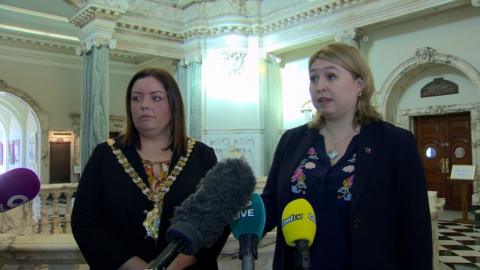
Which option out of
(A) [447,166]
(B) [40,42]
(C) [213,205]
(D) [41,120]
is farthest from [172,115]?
(D) [41,120]

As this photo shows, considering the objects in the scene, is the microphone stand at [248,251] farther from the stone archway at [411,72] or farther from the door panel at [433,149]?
the door panel at [433,149]

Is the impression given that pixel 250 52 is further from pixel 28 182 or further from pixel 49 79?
pixel 28 182

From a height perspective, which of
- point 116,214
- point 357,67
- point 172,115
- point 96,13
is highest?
point 96,13

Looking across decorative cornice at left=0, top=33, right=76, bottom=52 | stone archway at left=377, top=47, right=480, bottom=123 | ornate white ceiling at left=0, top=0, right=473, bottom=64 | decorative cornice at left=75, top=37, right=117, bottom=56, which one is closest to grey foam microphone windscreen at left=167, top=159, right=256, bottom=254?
stone archway at left=377, top=47, right=480, bottom=123

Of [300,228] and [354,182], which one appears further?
[354,182]

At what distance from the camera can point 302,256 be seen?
1.13 m

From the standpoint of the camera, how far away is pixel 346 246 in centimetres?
163

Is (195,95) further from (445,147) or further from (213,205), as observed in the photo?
(213,205)

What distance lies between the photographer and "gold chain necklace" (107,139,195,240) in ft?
6.10

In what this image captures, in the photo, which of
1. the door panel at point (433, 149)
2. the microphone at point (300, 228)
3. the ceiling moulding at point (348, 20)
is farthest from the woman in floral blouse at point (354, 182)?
the door panel at point (433, 149)

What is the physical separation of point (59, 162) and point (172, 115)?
17375 mm

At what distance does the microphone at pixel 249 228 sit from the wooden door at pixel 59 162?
59.2 ft

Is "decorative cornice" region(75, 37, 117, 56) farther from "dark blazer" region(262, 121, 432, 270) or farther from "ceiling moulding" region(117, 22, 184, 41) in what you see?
"dark blazer" region(262, 121, 432, 270)

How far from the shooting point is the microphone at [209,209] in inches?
38.5
